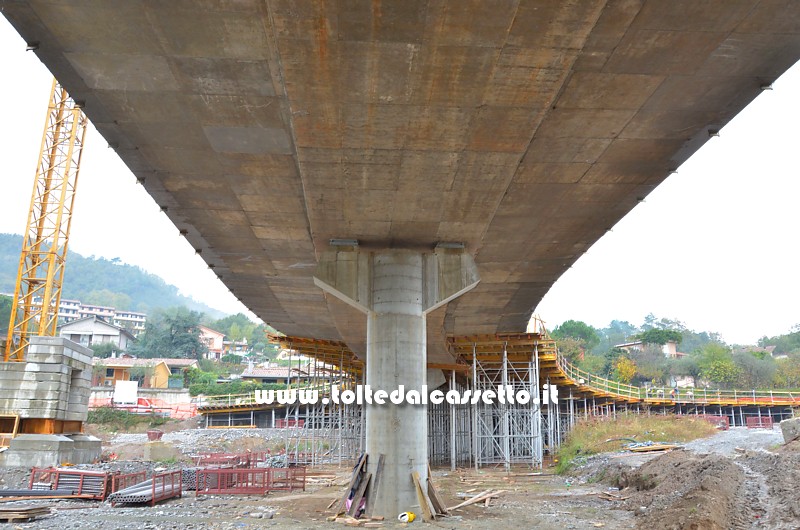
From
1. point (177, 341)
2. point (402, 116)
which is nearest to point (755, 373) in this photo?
point (402, 116)

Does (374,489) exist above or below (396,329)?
below

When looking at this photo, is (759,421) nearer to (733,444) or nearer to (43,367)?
(733,444)

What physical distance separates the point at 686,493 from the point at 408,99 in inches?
503

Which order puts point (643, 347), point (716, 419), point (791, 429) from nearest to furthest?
point (791, 429) → point (716, 419) → point (643, 347)

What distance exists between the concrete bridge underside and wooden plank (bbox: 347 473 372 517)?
601 centimetres

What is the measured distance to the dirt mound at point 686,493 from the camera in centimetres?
1331

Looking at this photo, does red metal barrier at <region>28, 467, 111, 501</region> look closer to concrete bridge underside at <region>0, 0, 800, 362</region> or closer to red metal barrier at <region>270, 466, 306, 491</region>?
red metal barrier at <region>270, 466, 306, 491</region>

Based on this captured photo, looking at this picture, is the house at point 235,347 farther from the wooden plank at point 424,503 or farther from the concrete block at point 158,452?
the wooden plank at point 424,503

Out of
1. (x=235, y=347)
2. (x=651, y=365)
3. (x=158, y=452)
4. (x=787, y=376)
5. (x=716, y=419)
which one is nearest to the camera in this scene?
(x=158, y=452)

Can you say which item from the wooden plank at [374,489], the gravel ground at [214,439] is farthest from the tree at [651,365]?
the wooden plank at [374,489]

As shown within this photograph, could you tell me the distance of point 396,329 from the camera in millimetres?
16734

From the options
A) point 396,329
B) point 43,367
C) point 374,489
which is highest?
point 43,367

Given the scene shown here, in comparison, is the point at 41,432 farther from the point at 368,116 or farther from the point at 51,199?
the point at 368,116

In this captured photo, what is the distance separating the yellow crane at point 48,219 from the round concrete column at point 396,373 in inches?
1446
